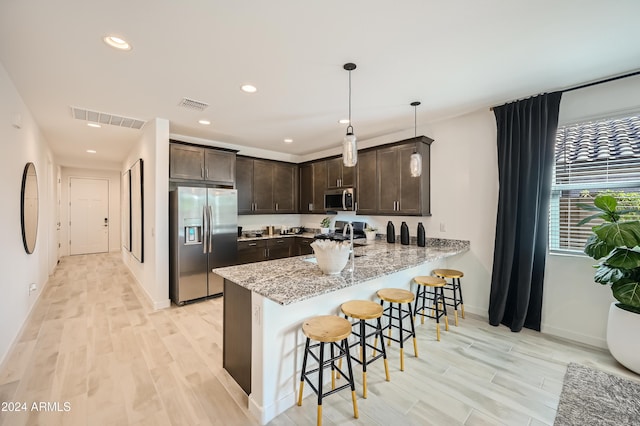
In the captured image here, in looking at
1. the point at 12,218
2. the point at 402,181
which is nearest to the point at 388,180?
the point at 402,181

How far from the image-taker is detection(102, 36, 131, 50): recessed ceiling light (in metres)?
2.01

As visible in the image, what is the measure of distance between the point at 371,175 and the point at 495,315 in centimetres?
251

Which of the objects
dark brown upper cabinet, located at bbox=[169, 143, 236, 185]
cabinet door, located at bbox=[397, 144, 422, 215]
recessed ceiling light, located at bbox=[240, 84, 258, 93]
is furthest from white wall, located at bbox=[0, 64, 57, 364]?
cabinet door, located at bbox=[397, 144, 422, 215]

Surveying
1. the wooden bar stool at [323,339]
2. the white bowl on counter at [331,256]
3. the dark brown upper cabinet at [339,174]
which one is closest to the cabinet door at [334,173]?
the dark brown upper cabinet at [339,174]

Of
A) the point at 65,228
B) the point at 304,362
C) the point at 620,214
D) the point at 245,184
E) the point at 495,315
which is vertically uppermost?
the point at 245,184

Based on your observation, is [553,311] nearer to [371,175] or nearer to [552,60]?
[552,60]

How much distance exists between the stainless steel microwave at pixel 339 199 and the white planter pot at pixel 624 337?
329 centimetres

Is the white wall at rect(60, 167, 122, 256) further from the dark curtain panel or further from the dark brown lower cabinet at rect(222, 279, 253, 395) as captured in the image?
the dark curtain panel

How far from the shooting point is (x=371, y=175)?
4457mm

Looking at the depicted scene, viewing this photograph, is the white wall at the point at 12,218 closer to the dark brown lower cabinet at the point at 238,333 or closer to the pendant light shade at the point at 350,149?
the dark brown lower cabinet at the point at 238,333

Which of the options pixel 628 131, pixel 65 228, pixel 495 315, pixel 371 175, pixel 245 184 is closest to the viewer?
pixel 628 131

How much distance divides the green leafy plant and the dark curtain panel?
1.68 feet

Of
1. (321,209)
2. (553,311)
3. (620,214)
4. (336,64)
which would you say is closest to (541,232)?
(620,214)

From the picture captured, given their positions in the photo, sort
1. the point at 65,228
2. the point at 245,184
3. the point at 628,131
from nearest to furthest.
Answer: the point at 628,131 → the point at 245,184 → the point at 65,228
